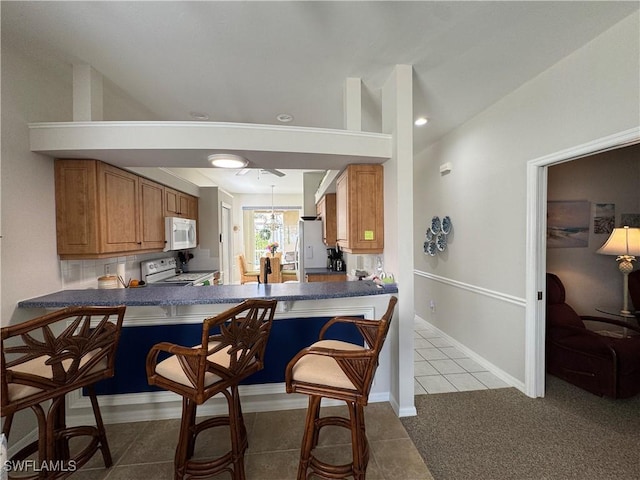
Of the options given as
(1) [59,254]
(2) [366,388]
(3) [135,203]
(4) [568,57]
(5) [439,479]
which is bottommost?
(5) [439,479]

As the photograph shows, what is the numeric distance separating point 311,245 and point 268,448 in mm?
3464

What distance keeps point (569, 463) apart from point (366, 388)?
62.2 inches

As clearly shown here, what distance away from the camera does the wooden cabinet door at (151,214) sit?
296cm

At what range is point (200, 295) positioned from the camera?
79.0 inches

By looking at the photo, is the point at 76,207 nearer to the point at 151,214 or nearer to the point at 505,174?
the point at 151,214

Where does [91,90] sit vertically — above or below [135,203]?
above

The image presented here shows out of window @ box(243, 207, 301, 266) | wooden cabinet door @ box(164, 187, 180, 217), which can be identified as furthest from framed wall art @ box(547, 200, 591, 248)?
window @ box(243, 207, 301, 266)

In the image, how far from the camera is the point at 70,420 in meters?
2.11

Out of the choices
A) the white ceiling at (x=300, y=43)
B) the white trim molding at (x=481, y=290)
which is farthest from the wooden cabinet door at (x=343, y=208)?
the white trim molding at (x=481, y=290)

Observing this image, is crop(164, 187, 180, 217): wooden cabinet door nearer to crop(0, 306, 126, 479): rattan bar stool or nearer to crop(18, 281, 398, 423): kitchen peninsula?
crop(18, 281, 398, 423): kitchen peninsula

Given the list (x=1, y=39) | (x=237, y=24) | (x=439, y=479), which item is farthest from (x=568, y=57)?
(x=1, y=39)

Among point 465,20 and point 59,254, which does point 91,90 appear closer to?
point 59,254

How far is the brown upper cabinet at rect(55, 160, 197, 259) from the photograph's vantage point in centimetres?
218

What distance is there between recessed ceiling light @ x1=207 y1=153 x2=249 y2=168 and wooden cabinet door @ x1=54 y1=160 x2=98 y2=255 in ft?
3.19
